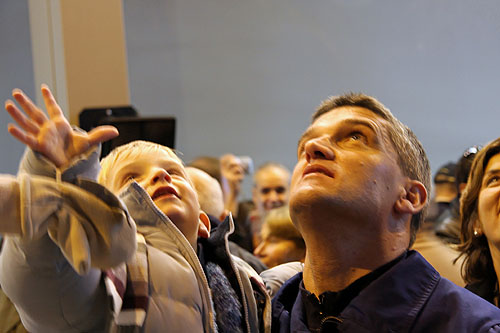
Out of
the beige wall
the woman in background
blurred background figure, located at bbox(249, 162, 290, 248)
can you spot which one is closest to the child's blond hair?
the woman in background

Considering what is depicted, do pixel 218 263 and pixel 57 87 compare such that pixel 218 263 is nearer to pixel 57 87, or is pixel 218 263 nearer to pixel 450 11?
pixel 57 87

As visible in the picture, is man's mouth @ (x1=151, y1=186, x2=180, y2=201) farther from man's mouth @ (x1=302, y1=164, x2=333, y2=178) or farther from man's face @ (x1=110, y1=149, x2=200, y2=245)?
man's mouth @ (x1=302, y1=164, x2=333, y2=178)

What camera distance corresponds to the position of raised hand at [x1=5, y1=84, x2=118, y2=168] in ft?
3.07

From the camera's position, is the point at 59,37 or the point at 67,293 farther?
the point at 59,37

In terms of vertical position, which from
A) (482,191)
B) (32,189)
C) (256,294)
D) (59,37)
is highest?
(59,37)

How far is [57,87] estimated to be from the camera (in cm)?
367

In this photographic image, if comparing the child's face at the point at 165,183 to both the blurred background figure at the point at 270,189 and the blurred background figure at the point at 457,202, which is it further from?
the blurred background figure at the point at 270,189

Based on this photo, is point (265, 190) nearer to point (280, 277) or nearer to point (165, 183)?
point (280, 277)

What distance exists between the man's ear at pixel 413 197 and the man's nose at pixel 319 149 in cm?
20

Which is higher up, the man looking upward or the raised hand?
the raised hand

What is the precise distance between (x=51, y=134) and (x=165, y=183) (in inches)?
18.4

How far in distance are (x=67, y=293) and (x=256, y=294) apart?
0.57m

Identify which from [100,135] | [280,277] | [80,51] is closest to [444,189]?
[280,277]

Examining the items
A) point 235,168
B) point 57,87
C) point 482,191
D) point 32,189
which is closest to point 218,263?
point 32,189
